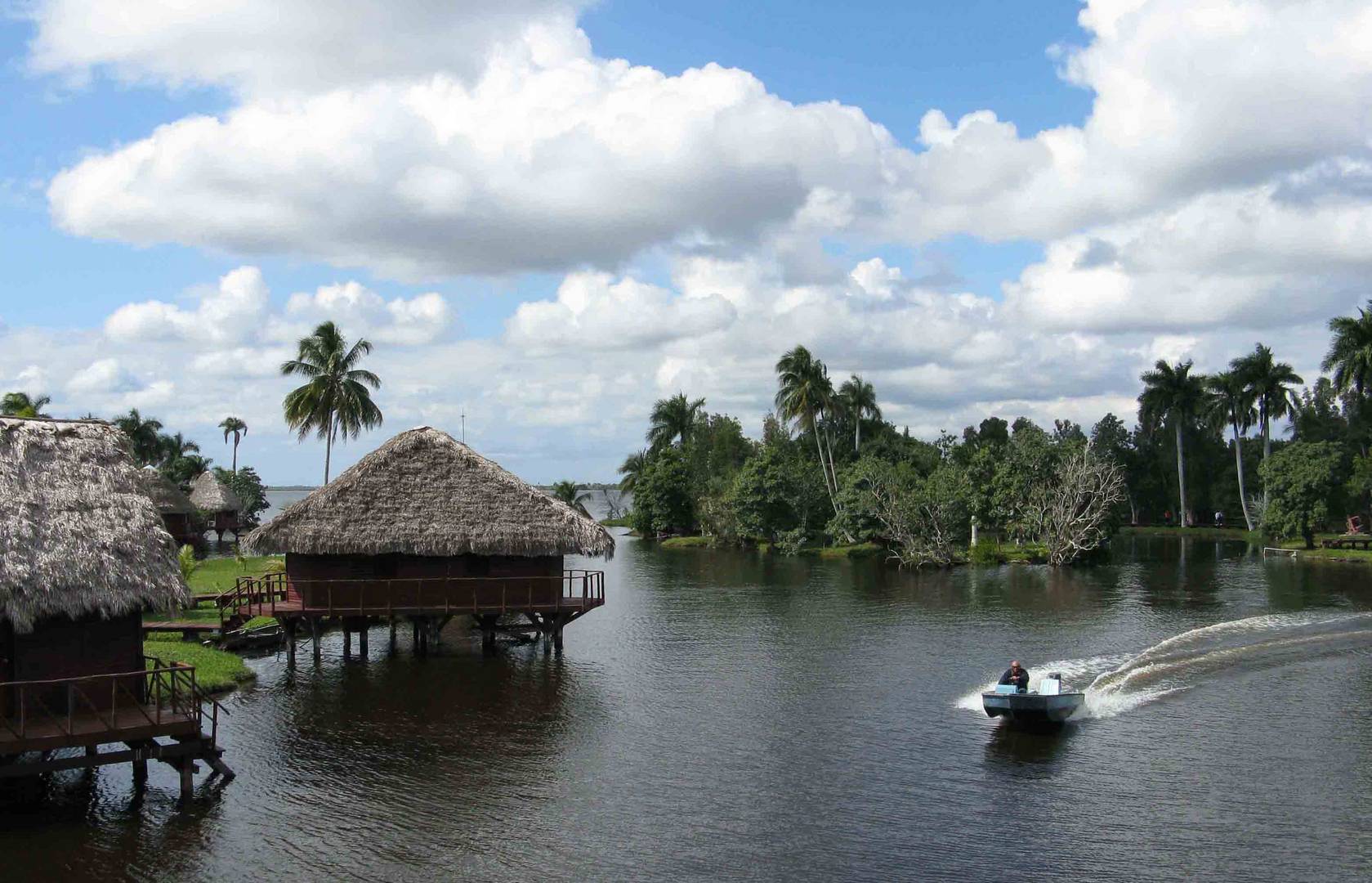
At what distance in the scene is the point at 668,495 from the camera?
102750 millimetres

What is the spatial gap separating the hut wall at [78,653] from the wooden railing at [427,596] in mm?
11568

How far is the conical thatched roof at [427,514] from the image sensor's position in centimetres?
3372

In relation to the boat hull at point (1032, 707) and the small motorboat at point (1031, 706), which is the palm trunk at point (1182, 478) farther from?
the boat hull at point (1032, 707)

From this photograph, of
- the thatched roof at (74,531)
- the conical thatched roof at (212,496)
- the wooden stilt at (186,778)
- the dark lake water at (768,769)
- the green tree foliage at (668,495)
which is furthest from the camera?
the green tree foliage at (668,495)

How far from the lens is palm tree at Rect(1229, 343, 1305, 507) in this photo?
90.1 m

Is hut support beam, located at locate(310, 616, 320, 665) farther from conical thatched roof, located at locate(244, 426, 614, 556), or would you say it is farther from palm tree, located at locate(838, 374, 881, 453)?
palm tree, located at locate(838, 374, 881, 453)

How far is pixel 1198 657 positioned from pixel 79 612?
31.0 metres

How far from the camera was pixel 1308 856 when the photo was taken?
18.2 metres

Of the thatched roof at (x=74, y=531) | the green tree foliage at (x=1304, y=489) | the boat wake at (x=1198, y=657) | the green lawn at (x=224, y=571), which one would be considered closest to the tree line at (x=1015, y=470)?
the green tree foliage at (x=1304, y=489)

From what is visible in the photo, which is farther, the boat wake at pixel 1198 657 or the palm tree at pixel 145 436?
the palm tree at pixel 145 436

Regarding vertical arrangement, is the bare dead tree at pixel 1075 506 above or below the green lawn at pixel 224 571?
above

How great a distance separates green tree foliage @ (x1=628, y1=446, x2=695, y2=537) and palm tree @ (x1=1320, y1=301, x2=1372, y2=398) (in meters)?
52.4

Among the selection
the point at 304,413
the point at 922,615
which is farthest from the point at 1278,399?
the point at 304,413

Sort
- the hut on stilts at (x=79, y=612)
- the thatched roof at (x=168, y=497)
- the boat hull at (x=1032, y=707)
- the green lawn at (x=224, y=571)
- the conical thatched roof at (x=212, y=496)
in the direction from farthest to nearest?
the conical thatched roof at (x=212, y=496) → the thatched roof at (x=168, y=497) → the green lawn at (x=224, y=571) → the boat hull at (x=1032, y=707) → the hut on stilts at (x=79, y=612)
